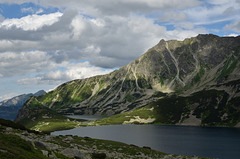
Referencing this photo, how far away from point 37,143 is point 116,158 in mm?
21793

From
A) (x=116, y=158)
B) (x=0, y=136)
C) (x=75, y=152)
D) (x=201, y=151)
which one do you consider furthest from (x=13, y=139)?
(x=201, y=151)

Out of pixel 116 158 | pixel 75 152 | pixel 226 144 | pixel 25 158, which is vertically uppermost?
pixel 25 158

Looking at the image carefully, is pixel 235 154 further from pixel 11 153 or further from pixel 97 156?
pixel 11 153

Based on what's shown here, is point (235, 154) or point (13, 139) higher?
point (13, 139)

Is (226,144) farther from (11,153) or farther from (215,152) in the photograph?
(11,153)

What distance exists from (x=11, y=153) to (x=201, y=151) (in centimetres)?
12070

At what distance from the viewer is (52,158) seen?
32062 mm

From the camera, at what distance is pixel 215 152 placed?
123 m

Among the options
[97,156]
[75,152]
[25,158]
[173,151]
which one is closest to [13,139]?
[25,158]

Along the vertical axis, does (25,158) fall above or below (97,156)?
above

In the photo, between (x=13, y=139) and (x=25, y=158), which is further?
(x=13, y=139)

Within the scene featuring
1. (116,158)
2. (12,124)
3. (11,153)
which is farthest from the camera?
(12,124)

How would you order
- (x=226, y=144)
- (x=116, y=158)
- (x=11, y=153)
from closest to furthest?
1. (x=11, y=153)
2. (x=116, y=158)
3. (x=226, y=144)

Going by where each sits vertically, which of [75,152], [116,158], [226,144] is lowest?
[226,144]
